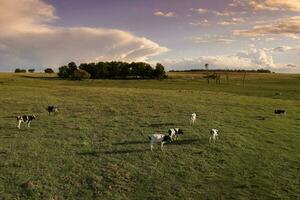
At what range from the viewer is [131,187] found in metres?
23.5

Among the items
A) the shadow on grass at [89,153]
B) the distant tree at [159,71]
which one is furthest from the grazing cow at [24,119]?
the distant tree at [159,71]

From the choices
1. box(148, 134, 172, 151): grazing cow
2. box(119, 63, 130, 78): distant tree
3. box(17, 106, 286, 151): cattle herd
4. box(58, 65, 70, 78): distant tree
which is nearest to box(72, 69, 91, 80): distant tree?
box(58, 65, 70, 78): distant tree

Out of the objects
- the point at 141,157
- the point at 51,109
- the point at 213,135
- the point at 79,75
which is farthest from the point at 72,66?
the point at 141,157

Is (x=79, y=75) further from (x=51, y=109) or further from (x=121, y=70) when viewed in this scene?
(x=51, y=109)

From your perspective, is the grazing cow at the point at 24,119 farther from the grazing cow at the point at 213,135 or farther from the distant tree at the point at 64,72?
the distant tree at the point at 64,72

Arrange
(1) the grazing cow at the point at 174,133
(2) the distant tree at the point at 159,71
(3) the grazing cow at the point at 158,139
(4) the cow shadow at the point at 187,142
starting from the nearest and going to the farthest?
(3) the grazing cow at the point at 158,139, (4) the cow shadow at the point at 187,142, (1) the grazing cow at the point at 174,133, (2) the distant tree at the point at 159,71

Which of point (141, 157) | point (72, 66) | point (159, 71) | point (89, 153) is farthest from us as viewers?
point (159, 71)

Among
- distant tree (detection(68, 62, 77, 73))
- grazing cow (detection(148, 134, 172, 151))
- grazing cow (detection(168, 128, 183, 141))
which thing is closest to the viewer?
grazing cow (detection(148, 134, 172, 151))

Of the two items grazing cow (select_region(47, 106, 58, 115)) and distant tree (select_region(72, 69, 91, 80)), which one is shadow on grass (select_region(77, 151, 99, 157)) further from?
distant tree (select_region(72, 69, 91, 80))

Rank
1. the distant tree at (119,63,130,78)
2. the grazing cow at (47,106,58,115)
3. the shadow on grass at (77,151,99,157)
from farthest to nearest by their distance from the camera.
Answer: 1. the distant tree at (119,63,130,78)
2. the grazing cow at (47,106,58,115)
3. the shadow on grass at (77,151,99,157)

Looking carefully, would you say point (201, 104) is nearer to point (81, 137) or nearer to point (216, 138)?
point (216, 138)

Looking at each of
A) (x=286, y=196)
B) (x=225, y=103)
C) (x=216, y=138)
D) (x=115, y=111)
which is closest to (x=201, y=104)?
(x=225, y=103)

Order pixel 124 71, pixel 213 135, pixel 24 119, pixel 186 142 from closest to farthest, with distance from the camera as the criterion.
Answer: pixel 186 142
pixel 213 135
pixel 24 119
pixel 124 71

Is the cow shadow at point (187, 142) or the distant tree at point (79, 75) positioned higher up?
the distant tree at point (79, 75)
